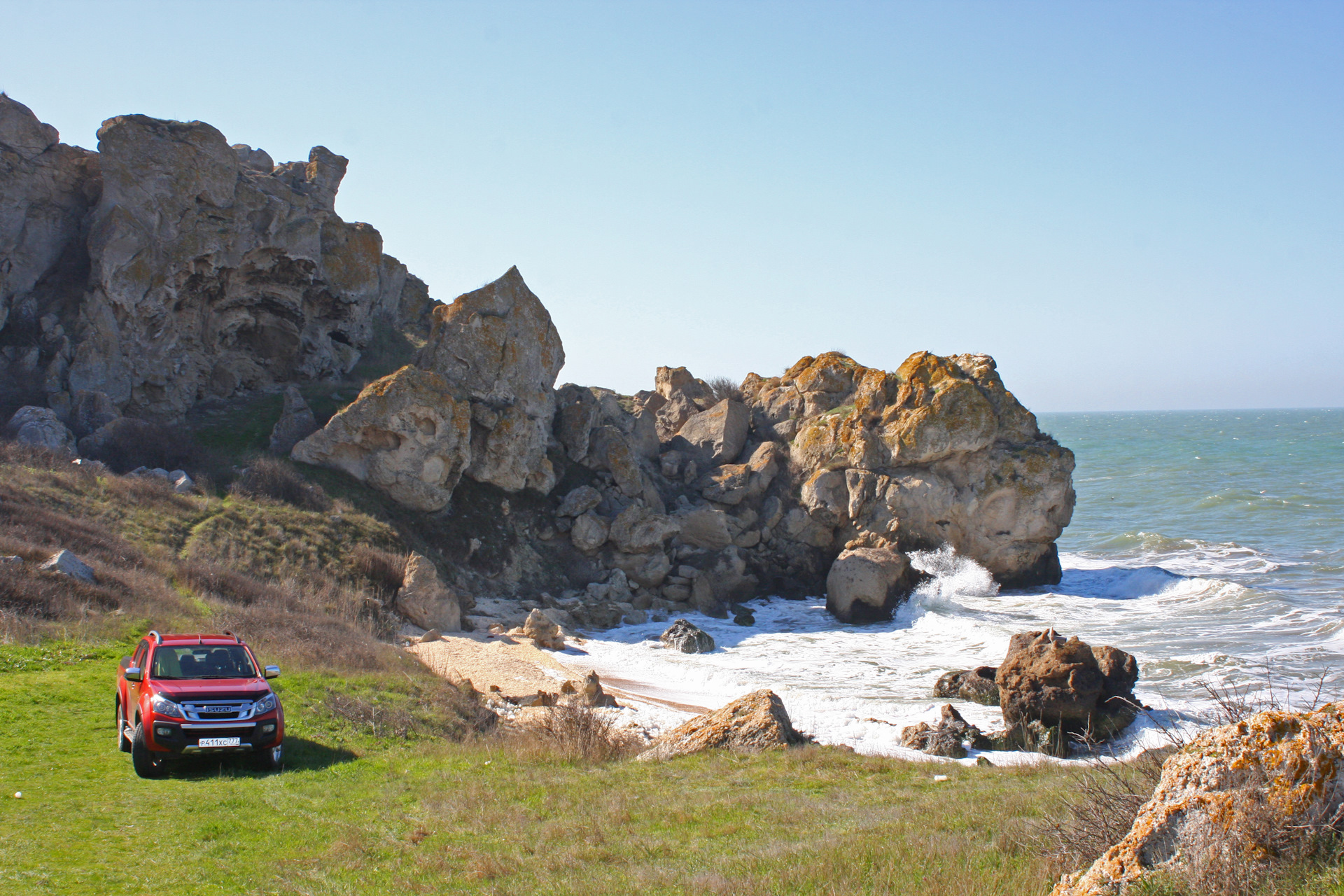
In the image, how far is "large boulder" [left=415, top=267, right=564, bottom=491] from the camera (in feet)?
91.4

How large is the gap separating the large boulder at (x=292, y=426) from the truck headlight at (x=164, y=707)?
17787 millimetres

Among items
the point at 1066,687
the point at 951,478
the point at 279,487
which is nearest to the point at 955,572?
the point at 951,478

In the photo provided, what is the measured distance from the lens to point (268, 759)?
33.1 ft

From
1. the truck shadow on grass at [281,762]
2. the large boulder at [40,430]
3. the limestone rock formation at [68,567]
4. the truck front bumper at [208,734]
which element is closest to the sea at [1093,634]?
the truck shadow on grass at [281,762]

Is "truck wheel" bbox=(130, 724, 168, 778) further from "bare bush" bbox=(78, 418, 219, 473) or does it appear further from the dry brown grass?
"bare bush" bbox=(78, 418, 219, 473)

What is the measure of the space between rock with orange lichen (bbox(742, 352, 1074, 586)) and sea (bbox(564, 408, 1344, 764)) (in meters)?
1.09

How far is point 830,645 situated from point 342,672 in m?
12.7

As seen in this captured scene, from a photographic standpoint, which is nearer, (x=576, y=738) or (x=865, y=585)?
(x=576, y=738)

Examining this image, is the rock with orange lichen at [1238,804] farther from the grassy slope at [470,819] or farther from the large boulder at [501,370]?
the large boulder at [501,370]

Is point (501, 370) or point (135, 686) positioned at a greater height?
point (501, 370)

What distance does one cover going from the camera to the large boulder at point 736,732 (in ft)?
40.7

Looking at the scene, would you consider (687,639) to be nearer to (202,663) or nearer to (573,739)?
(573,739)

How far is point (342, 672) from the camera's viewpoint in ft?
47.9

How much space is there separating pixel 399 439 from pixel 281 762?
643 inches
